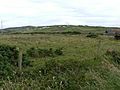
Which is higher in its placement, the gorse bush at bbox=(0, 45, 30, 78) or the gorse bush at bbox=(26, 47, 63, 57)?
the gorse bush at bbox=(0, 45, 30, 78)

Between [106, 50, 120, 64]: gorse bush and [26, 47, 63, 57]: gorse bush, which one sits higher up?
[106, 50, 120, 64]: gorse bush

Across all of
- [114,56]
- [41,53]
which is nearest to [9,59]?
[114,56]

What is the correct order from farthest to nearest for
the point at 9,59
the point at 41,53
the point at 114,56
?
the point at 41,53
the point at 114,56
the point at 9,59

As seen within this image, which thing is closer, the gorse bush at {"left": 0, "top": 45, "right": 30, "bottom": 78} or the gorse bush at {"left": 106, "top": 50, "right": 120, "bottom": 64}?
the gorse bush at {"left": 0, "top": 45, "right": 30, "bottom": 78}

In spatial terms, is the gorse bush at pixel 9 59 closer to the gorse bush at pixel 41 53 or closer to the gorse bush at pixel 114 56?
the gorse bush at pixel 41 53

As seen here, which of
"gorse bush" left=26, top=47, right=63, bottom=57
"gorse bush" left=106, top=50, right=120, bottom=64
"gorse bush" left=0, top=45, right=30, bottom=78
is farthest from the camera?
"gorse bush" left=26, top=47, right=63, bottom=57

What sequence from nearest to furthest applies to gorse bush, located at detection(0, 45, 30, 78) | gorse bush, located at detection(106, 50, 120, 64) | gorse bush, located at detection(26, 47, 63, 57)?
gorse bush, located at detection(0, 45, 30, 78) < gorse bush, located at detection(106, 50, 120, 64) < gorse bush, located at detection(26, 47, 63, 57)

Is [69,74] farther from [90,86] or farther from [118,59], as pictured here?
[118,59]

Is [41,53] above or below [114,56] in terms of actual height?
below

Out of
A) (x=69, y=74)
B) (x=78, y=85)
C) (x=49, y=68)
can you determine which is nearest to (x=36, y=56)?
(x=49, y=68)

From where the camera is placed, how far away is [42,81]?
865cm

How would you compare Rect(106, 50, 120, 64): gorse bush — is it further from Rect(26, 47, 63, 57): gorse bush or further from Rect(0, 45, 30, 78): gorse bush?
Rect(26, 47, 63, 57): gorse bush

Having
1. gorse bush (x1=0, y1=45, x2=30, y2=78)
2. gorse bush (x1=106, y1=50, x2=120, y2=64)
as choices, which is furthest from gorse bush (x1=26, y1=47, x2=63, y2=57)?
gorse bush (x1=106, y1=50, x2=120, y2=64)

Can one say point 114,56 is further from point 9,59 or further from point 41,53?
point 41,53
